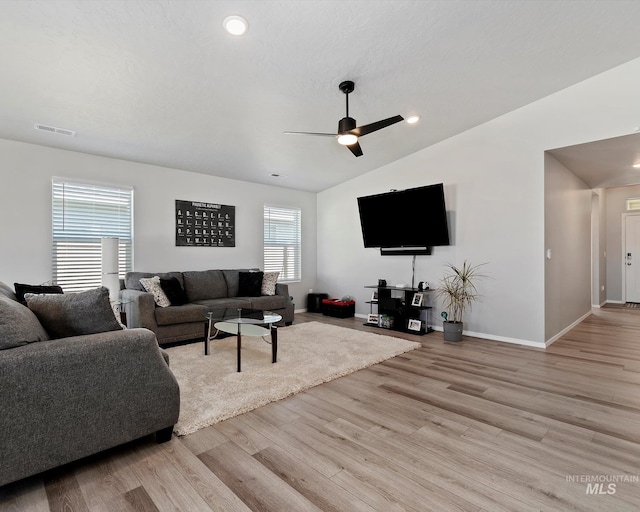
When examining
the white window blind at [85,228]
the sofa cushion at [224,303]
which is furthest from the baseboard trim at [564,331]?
the white window blind at [85,228]

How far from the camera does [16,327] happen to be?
1675 millimetres

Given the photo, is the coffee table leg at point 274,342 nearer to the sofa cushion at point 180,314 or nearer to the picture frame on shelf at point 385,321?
the sofa cushion at point 180,314

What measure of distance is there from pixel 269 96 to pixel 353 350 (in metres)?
3.00

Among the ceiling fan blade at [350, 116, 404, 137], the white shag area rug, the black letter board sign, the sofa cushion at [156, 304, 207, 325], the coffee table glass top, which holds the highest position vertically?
the ceiling fan blade at [350, 116, 404, 137]

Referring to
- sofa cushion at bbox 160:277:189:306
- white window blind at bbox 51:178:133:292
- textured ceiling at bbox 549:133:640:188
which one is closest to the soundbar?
textured ceiling at bbox 549:133:640:188

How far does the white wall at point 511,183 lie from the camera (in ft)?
12.5

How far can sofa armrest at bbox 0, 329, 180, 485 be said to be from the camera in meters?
1.56

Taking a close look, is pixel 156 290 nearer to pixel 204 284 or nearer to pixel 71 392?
pixel 204 284

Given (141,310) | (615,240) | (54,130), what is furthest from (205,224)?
(615,240)

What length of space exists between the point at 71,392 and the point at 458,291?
4578 mm

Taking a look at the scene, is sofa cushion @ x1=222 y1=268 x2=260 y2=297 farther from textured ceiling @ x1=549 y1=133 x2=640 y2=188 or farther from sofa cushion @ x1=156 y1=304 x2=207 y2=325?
textured ceiling @ x1=549 y1=133 x2=640 y2=188

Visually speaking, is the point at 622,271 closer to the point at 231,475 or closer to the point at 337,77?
the point at 337,77

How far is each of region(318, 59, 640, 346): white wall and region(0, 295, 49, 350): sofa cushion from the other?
14.3 ft

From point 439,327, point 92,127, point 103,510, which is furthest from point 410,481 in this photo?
point 92,127
